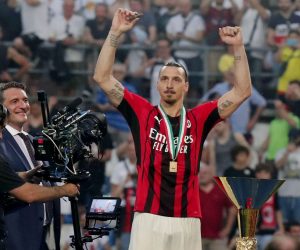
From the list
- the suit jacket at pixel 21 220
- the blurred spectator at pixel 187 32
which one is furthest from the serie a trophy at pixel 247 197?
the blurred spectator at pixel 187 32

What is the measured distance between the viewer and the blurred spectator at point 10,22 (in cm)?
1226

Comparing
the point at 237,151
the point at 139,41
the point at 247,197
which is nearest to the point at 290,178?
the point at 237,151

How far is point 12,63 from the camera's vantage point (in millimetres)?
12250

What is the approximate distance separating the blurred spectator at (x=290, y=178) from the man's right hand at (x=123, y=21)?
516 cm

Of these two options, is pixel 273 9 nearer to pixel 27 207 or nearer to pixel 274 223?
pixel 274 223

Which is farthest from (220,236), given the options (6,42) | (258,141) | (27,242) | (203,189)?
(27,242)

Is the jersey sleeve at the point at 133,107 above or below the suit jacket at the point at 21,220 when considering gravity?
above

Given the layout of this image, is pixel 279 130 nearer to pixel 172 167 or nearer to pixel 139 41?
pixel 139 41

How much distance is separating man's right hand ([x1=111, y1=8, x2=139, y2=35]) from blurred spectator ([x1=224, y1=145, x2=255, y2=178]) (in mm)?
4921

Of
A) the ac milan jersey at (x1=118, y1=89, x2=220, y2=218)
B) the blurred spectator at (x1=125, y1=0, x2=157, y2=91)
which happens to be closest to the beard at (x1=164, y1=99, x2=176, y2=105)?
the ac milan jersey at (x1=118, y1=89, x2=220, y2=218)

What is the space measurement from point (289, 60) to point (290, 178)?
1.43 meters

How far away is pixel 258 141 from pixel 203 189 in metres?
1.06

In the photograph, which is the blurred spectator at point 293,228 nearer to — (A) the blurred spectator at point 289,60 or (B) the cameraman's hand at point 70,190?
(A) the blurred spectator at point 289,60

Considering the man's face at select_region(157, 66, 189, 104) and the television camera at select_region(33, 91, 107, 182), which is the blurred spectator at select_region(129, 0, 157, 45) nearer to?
the television camera at select_region(33, 91, 107, 182)
